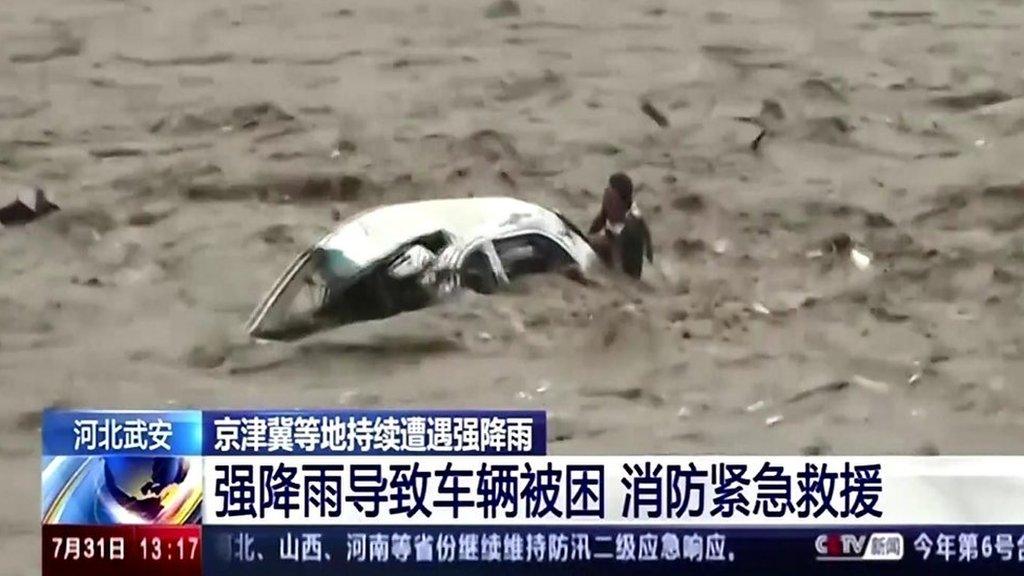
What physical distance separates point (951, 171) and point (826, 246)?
13cm

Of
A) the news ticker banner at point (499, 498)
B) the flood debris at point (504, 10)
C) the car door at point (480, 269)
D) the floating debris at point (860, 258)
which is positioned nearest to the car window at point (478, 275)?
the car door at point (480, 269)

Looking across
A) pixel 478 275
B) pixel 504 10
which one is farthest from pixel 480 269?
pixel 504 10

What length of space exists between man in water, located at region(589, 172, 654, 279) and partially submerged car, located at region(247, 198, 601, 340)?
2 centimetres

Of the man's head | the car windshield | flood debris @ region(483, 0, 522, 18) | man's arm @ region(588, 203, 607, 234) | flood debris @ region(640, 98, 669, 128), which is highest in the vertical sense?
flood debris @ region(483, 0, 522, 18)

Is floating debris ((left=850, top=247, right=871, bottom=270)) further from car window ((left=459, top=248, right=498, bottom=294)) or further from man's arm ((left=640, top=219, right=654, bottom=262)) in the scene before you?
car window ((left=459, top=248, right=498, bottom=294))

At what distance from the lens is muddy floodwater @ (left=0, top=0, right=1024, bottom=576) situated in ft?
3.00

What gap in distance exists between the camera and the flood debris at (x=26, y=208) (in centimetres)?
92

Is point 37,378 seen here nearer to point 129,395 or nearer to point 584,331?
point 129,395

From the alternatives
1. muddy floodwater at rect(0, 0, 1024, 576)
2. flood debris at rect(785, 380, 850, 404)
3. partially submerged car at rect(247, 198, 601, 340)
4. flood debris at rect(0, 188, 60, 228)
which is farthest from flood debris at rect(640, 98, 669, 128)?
flood debris at rect(0, 188, 60, 228)

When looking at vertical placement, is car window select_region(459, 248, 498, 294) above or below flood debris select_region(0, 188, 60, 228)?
below

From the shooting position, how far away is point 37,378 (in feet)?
3.01

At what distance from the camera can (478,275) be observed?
92 cm

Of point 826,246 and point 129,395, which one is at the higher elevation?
point 826,246

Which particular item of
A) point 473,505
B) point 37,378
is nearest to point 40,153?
point 37,378
